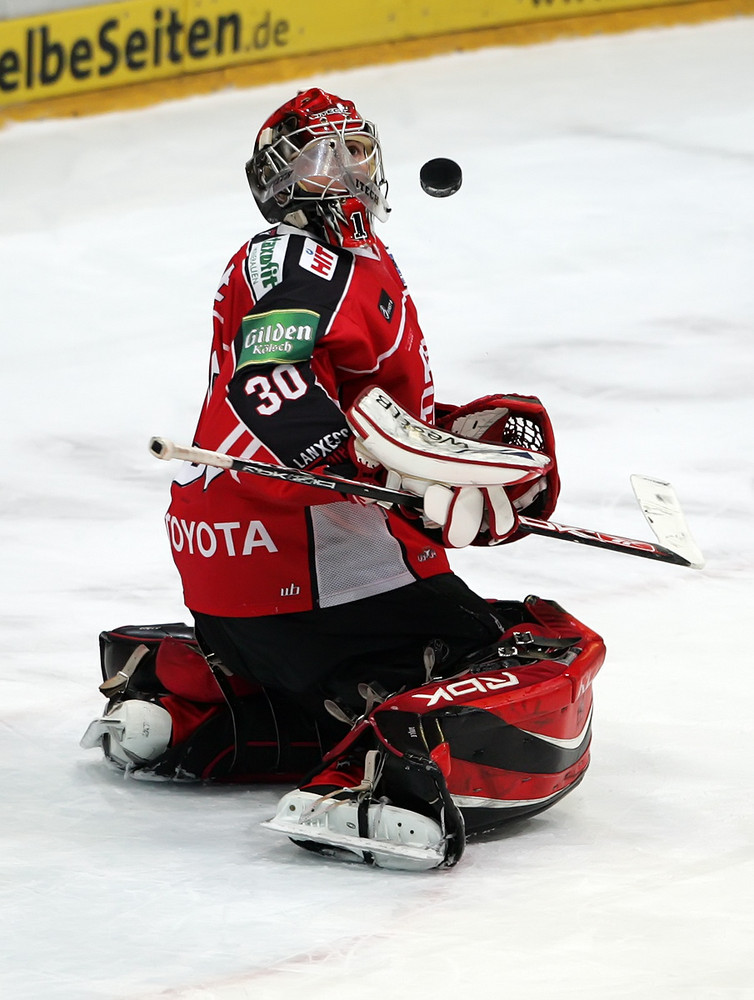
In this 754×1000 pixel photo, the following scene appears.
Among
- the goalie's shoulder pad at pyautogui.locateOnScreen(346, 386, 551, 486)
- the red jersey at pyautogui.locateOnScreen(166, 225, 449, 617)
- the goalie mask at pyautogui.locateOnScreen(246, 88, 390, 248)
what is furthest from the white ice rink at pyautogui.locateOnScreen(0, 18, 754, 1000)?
the goalie mask at pyautogui.locateOnScreen(246, 88, 390, 248)

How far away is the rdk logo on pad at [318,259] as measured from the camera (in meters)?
2.22

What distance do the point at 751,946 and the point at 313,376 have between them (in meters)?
0.89

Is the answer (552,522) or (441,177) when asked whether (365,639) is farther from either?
(441,177)

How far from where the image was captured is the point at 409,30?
7699 mm

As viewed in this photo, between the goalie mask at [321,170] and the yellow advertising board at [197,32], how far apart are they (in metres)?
5.03

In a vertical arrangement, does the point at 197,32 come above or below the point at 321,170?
above

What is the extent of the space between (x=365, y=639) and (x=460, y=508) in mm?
358

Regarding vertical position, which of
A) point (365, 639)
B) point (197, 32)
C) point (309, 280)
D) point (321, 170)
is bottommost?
point (365, 639)

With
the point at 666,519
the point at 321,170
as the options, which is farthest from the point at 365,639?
the point at 321,170

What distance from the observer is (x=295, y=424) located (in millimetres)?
2094

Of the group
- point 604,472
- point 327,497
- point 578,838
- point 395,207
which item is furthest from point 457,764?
point 395,207

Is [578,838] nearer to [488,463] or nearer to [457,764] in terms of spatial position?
[457,764]

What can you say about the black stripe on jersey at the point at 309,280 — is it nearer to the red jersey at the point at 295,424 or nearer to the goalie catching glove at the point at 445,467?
the red jersey at the point at 295,424

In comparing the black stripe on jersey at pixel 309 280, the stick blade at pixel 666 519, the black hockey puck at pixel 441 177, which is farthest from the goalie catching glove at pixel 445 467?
the black hockey puck at pixel 441 177
